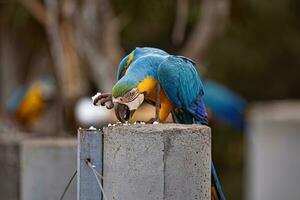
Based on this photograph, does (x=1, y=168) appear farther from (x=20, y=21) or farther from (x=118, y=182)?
(x=20, y=21)

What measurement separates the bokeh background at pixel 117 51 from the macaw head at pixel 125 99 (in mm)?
4969

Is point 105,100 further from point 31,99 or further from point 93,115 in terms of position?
point 31,99

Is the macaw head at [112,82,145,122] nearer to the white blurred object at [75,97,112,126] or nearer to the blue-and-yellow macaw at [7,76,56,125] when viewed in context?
the white blurred object at [75,97,112,126]

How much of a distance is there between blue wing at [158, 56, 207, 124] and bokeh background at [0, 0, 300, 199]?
444 centimetres

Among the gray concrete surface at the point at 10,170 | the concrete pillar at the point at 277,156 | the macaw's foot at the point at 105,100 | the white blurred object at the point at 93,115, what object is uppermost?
the macaw's foot at the point at 105,100

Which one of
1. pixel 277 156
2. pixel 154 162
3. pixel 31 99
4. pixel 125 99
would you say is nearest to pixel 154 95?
pixel 125 99

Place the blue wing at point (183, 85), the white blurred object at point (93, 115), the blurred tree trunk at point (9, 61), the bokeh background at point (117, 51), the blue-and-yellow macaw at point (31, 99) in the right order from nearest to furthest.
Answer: the blue wing at point (183, 85), the bokeh background at point (117, 51), the blurred tree trunk at point (9, 61), the white blurred object at point (93, 115), the blue-and-yellow macaw at point (31, 99)

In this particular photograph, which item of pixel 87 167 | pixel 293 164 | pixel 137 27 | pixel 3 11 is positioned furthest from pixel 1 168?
pixel 137 27

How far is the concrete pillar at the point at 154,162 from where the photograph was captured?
4.77 metres

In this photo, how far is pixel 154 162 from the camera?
15.6 ft

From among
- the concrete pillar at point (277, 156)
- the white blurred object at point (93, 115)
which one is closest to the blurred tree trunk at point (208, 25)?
the white blurred object at point (93, 115)

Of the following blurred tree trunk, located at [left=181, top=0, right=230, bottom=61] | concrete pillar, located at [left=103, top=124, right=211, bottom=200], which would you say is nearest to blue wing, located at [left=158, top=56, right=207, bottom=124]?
concrete pillar, located at [left=103, top=124, right=211, bottom=200]

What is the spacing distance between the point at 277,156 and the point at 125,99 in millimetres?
10133

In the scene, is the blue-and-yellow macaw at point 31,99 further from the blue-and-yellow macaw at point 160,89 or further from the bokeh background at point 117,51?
the blue-and-yellow macaw at point 160,89
